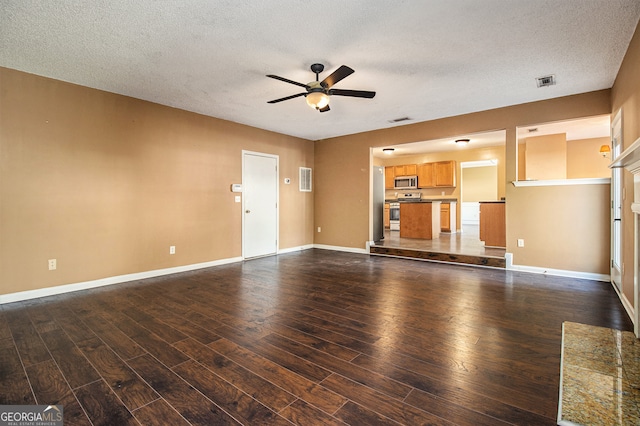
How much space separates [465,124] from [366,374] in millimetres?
4720

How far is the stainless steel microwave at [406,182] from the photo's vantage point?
31.1 feet

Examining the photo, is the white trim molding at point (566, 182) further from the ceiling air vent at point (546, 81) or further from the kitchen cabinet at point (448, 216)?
the kitchen cabinet at point (448, 216)

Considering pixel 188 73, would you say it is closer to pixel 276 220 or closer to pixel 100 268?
pixel 100 268

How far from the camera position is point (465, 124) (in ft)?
17.0

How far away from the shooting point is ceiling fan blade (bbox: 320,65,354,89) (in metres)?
2.80

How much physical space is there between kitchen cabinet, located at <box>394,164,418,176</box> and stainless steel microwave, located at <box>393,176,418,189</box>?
0.45 feet

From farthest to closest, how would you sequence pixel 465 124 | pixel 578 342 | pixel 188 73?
pixel 465 124
pixel 188 73
pixel 578 342

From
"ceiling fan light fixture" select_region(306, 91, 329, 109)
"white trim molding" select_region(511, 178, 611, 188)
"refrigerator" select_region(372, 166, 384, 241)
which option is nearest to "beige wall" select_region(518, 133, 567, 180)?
"white trim molding" select_region(511, 178, 611, 188)

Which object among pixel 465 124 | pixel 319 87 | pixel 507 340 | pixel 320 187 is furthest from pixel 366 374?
pixel 320 187

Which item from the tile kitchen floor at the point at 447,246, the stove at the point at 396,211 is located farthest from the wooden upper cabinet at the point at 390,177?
the tile kitchen floor at the point at 447,246

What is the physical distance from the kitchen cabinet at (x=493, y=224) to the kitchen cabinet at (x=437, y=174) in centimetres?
299

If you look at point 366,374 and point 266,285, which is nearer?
point 366,374

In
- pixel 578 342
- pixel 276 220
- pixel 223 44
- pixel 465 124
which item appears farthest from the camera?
pixel 276 220

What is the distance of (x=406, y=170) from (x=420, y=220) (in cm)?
281
